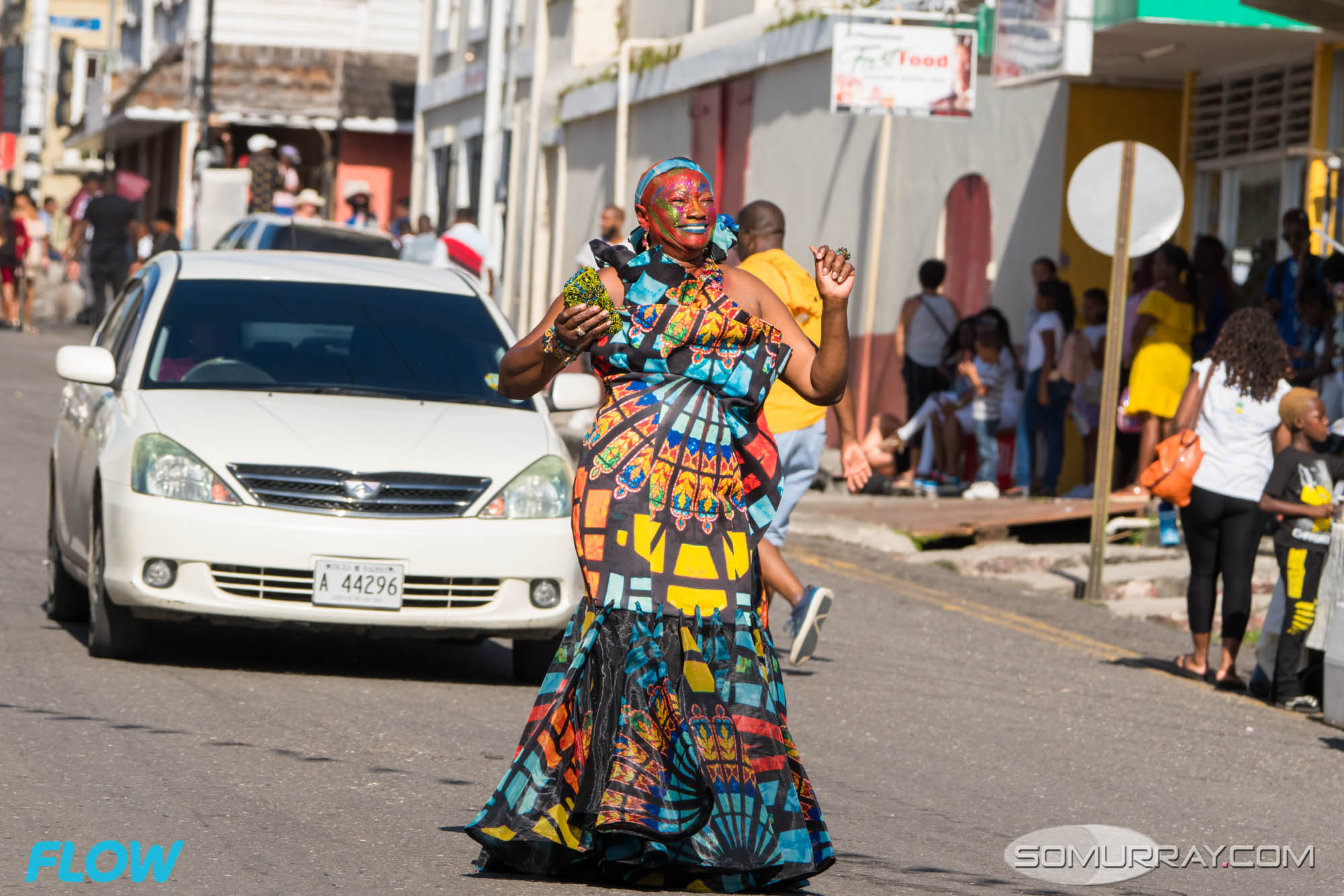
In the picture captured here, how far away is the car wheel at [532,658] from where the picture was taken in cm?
926

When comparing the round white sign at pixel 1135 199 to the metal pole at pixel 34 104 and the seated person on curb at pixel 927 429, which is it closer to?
the seated person on curb at pixel 927 429

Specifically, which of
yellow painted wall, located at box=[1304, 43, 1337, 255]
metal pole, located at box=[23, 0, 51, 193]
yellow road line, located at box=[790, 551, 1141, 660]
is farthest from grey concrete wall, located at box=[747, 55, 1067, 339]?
metal pole, located at box=[23, 0, 51, 193]

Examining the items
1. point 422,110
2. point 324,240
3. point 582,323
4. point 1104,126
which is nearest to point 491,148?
point 324,240

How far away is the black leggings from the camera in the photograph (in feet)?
35.9

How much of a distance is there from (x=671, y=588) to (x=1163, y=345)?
464 inches

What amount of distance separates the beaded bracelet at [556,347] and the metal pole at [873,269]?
1666 centimetres

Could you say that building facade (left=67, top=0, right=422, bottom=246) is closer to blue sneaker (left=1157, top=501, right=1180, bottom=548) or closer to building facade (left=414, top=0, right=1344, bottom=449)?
building facade (left=414, top=0, right=1344, bottom=449)

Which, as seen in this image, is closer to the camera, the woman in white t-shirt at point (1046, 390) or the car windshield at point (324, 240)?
the woman in white t-shirt at point (1046, 390)

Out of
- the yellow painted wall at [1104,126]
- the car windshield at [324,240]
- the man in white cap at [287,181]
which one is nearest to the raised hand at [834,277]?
the yellow painted wall at [1104,126]

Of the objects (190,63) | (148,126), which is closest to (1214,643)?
(190,63)

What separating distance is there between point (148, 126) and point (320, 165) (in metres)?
6.02

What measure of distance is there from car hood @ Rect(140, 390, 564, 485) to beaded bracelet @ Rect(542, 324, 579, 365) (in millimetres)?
3073

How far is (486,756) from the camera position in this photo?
24.8 ft

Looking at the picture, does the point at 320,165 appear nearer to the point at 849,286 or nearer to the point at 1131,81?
the point at 1131,81
